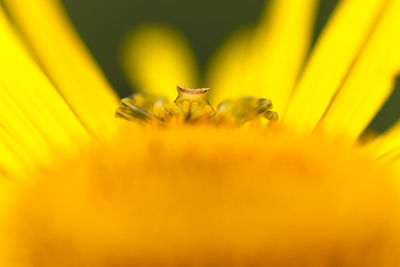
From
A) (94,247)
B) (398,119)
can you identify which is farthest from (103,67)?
(94,247)

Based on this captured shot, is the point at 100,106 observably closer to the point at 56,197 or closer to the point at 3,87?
the point at 3,87

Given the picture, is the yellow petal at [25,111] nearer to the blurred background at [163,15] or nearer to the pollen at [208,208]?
the blurred background at [163,15]

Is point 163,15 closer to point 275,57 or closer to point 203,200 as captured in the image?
point 275,57

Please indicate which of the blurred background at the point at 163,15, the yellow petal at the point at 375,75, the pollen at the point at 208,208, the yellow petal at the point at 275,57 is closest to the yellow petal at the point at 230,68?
the yellow petal at the point at 275,57

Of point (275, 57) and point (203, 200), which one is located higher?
point (275, 57)

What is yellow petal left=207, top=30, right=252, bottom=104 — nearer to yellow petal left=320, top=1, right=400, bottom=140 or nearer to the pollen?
yellow petal left=320, top=1, right=400, bottom=140

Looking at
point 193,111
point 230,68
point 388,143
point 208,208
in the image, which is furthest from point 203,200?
point 230,68
